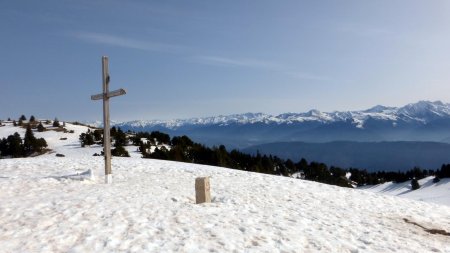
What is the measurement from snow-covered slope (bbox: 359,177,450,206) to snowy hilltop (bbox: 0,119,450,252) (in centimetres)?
7281

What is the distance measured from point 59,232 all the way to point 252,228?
19.7ft

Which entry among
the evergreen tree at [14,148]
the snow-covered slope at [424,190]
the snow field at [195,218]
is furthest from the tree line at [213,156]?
the snow field at [195,218]

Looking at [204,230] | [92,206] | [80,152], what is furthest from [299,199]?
[80,152]

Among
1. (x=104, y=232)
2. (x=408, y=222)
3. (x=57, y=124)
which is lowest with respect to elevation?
(x=408, y=222)

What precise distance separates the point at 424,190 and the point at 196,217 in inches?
Answer: 4115

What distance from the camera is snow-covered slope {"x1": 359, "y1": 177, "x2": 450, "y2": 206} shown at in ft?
276

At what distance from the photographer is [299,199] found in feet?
60.1

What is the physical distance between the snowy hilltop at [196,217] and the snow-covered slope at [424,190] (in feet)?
239

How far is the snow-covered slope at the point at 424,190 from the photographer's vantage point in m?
84.1

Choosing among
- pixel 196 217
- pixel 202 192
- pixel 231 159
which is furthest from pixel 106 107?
pixel 231 159

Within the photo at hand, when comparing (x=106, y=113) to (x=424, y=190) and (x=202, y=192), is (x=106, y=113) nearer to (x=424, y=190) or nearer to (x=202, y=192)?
(x=202, y=192)

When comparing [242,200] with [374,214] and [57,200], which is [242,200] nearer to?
[374,214]

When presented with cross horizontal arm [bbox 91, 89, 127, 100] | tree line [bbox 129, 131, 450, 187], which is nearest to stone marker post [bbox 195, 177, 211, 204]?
cross horizontal arm [bbox 91, 89, 127, 100]

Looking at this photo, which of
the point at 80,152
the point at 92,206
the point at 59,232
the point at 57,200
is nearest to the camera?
the point at 59,232
